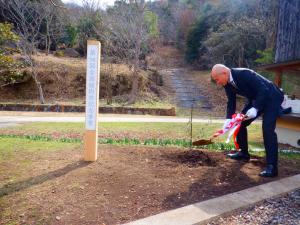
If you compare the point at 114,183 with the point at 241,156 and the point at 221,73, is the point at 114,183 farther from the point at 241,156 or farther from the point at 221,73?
the point at 241,156

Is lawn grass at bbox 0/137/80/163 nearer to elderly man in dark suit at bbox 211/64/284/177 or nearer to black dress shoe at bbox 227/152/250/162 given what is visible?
black dress shoe at bbox 227/152/250/162

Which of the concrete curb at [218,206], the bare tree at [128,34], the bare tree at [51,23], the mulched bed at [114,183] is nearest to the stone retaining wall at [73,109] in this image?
the bare tree at [128,34]

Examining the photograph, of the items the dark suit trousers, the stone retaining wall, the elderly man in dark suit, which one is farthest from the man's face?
the stone retaining wall

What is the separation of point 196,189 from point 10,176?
244 cm

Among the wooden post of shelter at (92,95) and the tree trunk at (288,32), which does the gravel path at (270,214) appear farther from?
the tree trunk at (288,32)

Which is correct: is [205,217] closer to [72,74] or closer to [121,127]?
[121,127]

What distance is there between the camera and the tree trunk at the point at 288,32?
44.8 feet

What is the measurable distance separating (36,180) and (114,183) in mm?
991

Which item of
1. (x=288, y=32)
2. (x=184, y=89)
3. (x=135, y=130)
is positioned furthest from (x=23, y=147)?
(x=184, y=89)

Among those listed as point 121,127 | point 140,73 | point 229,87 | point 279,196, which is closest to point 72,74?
point 140,73

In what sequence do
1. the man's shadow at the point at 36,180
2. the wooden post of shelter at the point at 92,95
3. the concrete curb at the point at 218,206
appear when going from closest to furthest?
the concrete curb at the point at 218,206 → the man's shadow at the point at 36,180 → the wooden post of shelter at the point at 92,95

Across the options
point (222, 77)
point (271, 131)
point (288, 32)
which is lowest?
point (271, 131)

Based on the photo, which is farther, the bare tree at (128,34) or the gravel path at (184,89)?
the gravel path at (184,89)

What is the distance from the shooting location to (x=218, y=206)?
12.4 ft
